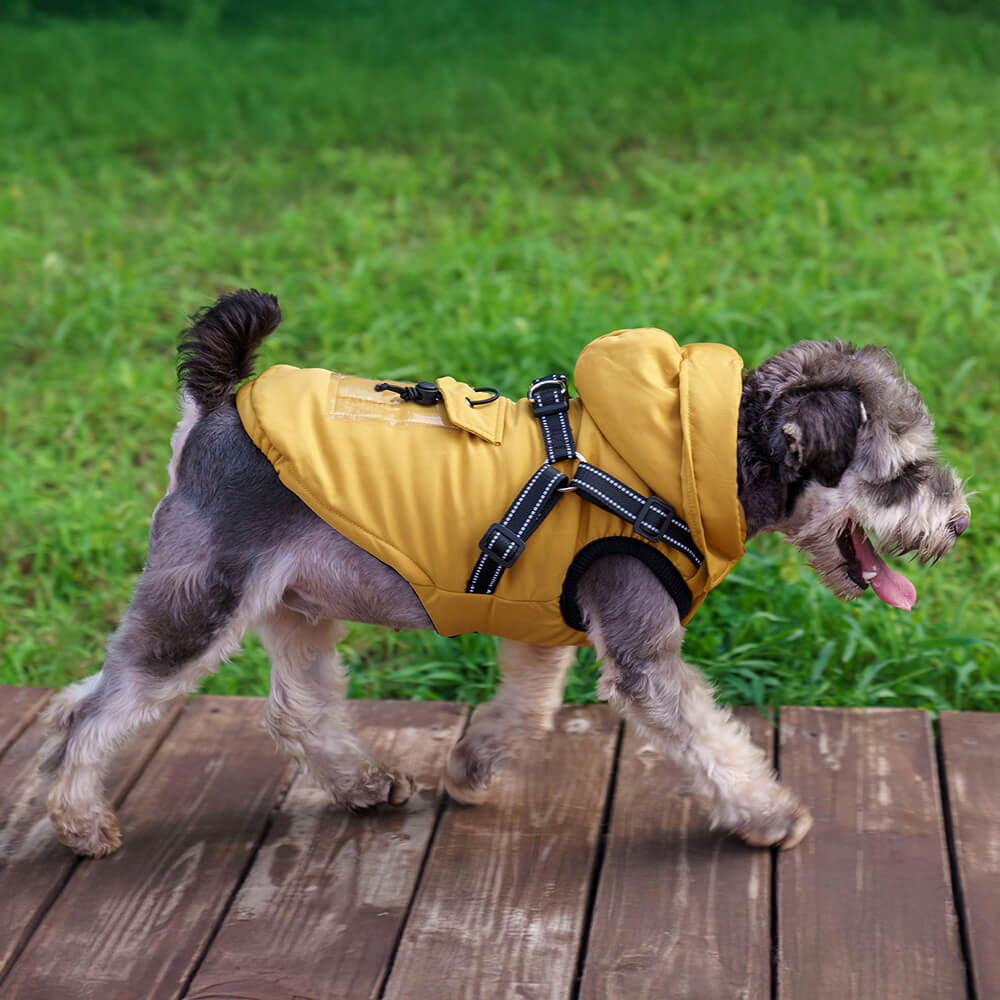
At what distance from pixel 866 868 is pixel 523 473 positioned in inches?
47.0

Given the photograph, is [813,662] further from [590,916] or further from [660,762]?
[590,916]

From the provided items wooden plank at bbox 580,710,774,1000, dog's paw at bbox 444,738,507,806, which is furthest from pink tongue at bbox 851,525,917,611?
dog's paw at bbox 444,738,507,806

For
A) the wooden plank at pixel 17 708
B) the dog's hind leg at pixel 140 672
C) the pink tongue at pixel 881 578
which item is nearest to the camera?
the dog's hind leg at pixel 140 672

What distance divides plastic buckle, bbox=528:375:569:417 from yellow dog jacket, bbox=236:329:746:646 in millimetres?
46

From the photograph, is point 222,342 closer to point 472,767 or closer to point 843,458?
point 472,767

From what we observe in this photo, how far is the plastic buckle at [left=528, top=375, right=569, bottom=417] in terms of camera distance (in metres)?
2.81

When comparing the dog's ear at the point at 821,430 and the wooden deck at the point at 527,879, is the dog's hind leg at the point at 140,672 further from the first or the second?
the dog's ear at the point at 821,430

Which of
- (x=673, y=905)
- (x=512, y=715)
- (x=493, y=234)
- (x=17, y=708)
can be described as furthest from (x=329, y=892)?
(x=493, y=234)

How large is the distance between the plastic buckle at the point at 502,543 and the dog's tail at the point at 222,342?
0.71 m

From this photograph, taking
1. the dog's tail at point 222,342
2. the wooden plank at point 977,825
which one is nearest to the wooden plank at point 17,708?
the dog's tail at point 222,342

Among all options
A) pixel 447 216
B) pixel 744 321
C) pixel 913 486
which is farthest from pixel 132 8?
pixel 913 486

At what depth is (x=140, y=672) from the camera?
2.88 m

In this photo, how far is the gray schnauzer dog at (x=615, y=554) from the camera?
273 centimetres

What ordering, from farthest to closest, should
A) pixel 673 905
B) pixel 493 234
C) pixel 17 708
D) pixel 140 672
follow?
pixel 493 234 → pixel 17 708 → pixel 140 672 → pixel 673 905
